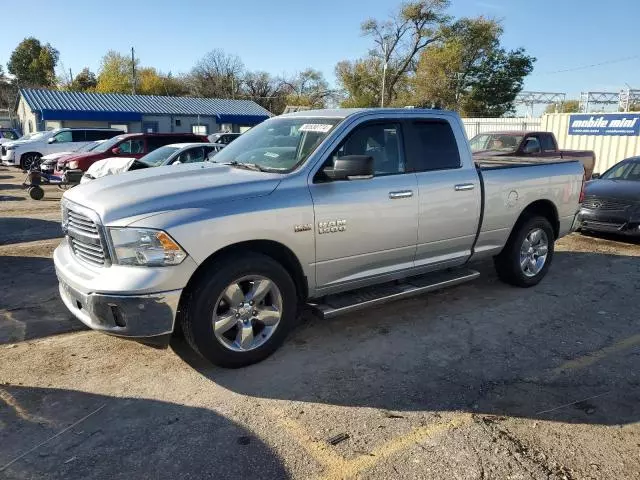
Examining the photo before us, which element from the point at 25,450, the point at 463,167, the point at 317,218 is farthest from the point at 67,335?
the point at 463,167

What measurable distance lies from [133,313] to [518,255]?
4.26 meters

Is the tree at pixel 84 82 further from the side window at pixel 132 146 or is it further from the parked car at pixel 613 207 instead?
the parked car at pixel 613 207

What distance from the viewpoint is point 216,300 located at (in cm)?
365

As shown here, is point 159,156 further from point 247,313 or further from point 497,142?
point 247,313

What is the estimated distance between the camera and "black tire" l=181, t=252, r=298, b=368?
3594 mm

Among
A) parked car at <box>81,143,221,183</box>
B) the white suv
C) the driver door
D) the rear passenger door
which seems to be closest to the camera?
the driver door

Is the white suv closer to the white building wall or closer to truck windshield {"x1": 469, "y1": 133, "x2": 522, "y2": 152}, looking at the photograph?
truck windshield {"x1": 469, "y1": 133, "x2": 522, "y2": 152}

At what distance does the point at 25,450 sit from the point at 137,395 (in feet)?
2.52

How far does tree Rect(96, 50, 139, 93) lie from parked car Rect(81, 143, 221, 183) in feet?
200

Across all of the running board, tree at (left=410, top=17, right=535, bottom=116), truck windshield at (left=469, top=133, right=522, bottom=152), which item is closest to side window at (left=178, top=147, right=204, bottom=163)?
truck windshield at (left=469, top=133, right=522, bottom=152)

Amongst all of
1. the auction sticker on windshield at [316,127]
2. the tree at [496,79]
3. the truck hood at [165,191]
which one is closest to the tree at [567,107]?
the tree at [496,79]

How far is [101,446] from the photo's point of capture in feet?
9.82

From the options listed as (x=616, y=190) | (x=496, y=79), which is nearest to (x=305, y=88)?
(x=496, y=79)

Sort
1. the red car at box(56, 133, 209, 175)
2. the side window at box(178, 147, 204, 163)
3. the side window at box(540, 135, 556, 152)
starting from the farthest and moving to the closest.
A: the red car at box(56, 133, 209, 175), the side window at box(540, 135, 556, 152), the side window at box(178, 147, 204, 163)
